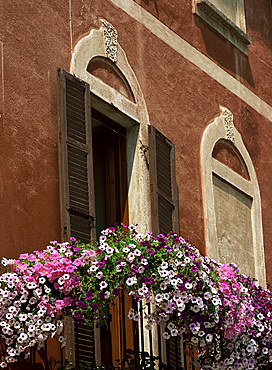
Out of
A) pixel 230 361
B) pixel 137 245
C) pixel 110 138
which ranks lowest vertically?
pixel 230 361

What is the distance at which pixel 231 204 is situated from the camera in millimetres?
11992

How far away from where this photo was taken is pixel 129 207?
1041 cm

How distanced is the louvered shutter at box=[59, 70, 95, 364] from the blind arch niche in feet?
7.10

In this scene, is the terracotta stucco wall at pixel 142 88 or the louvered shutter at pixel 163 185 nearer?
the terracotta stucco wall at pixel 142 88

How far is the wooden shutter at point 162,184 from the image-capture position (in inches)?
407

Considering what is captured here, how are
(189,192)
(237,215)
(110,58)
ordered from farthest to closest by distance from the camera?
(237,215)
(189,192)
(110,58)

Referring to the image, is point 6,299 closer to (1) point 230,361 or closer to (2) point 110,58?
(1) point 230,361

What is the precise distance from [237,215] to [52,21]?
11.0 ft

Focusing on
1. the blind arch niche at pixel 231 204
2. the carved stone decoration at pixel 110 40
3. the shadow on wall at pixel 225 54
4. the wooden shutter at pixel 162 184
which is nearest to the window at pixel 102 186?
the wooden shutter at pixel 162 184

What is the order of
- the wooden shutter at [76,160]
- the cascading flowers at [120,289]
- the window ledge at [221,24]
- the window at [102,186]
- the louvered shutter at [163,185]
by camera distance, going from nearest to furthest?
the cascading flowers at [120,289], the window at [102,186], the wooden shutter at [76,160], the louvered shutter at [163,185], the window ledge at [221,24]

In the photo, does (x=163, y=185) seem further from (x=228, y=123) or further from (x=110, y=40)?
(x=228, y=123)

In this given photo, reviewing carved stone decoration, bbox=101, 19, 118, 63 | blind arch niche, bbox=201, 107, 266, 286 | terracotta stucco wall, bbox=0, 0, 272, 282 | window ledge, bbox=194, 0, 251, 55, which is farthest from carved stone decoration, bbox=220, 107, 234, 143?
carved stone decoration, bbox=101, 19, 118, 63

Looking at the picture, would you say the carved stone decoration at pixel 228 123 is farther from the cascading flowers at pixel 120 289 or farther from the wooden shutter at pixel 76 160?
the cascading flowers at pixel 120 289

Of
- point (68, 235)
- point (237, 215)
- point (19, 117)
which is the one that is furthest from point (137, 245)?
point (237, 215)
